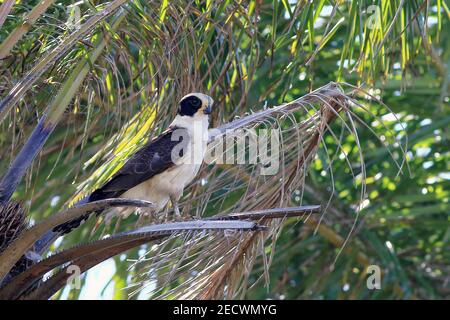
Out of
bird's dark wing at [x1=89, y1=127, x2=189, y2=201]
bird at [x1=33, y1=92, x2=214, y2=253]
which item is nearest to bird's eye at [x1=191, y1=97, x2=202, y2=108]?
bird at [x1=33, y1=92, x2=214, y2=253]

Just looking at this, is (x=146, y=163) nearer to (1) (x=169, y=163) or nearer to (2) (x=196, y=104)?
(1) (x=169, y=163)

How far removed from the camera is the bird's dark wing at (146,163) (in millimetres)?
5422

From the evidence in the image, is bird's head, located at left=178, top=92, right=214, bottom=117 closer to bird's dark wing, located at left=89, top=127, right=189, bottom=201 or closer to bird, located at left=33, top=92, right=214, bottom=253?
bird, located at left=33, top=92, right=214, bottom=253

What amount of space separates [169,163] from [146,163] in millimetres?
126

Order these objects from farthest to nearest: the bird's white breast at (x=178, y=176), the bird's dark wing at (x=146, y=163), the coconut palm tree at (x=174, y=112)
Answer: the bird's white breast at (x=178, y=176) → the bird's dark wing at (x=146, y=163) → the coconut palm tree at (x=174, y=112)

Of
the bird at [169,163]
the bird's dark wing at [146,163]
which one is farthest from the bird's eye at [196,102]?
the bird's dark wing at [146,163]

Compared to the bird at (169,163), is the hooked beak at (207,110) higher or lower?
higher

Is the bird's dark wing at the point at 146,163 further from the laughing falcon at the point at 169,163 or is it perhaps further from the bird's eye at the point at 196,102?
the bird's eye at the point at 196,102

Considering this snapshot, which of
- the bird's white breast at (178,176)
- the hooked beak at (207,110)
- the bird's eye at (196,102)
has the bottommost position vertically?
the bird's white breast at (178,176)

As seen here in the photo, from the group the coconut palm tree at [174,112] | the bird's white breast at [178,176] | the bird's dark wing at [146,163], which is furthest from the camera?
the bird's white breast at [178,176]

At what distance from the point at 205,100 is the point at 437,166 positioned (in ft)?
8.47

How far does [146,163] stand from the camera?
5.54 m
